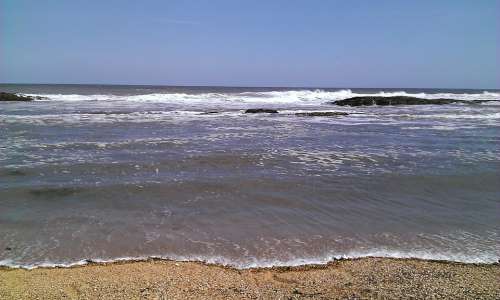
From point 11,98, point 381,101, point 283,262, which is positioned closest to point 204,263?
point 283,262

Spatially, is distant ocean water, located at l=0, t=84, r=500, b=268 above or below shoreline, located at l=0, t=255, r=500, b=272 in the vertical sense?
above

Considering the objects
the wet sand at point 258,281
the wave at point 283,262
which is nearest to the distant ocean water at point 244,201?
the wave at point 283,262

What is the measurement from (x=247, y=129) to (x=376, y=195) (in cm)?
1170

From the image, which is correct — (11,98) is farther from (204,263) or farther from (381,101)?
(204,263)

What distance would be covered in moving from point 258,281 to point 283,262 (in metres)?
0.69

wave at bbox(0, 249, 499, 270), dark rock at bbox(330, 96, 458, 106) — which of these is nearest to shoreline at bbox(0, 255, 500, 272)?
wave at bbox(0, 249, 499, 270)

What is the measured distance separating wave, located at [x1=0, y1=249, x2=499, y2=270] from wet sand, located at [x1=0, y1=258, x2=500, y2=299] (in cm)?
14

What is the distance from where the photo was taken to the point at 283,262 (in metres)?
5.27

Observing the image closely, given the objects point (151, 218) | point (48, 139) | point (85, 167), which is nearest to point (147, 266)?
point (151, 218)

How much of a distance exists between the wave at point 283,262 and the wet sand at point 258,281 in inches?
5.3

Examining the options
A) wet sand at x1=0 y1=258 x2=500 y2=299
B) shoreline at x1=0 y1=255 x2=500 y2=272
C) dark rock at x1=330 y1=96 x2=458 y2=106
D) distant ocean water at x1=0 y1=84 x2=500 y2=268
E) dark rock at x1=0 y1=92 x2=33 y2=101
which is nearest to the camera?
wet sand at x1=0 y1=258 x2=500 y2=299

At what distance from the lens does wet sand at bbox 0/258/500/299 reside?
168 inches

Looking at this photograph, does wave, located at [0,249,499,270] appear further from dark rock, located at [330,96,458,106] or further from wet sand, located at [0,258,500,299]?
dark rock, located at [330,96,458,106]

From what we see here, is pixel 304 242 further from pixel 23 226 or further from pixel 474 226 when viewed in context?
pixel 23 226
